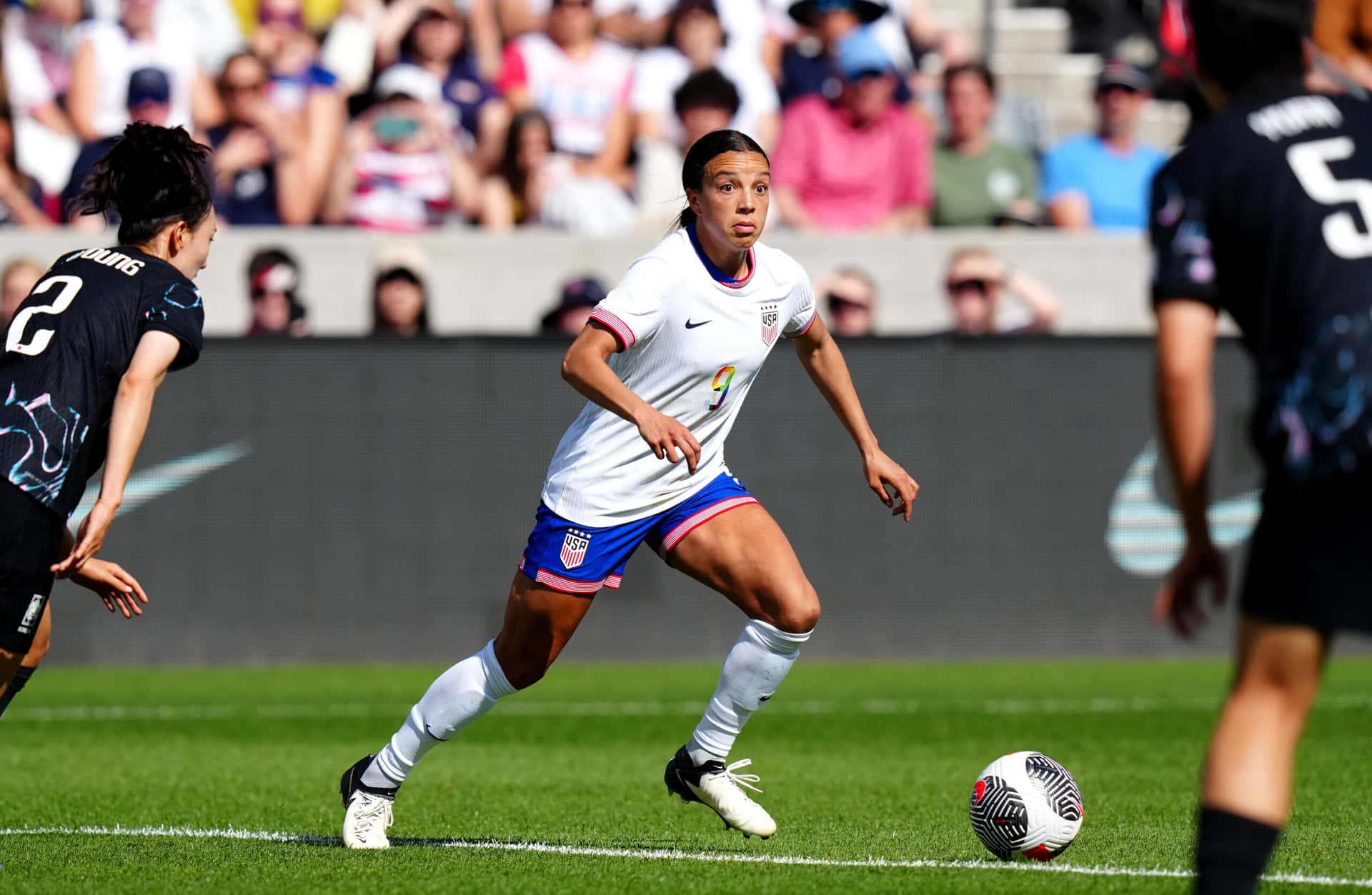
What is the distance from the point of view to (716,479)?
6.26m

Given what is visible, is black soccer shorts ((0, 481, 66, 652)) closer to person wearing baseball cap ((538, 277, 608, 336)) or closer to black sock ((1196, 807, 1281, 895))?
black sock ((1196, 807, 1281, 895))

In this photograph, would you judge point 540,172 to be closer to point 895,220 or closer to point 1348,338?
point 895,220

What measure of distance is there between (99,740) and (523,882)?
477cm

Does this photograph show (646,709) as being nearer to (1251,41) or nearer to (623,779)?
(623,779)

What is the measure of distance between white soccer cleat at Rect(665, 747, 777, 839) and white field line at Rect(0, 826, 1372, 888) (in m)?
0.26

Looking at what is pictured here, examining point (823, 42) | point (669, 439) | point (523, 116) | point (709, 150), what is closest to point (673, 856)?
point (669, 439)

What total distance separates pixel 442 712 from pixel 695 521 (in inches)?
40.4

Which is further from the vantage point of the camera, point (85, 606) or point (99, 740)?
point (85, 606)

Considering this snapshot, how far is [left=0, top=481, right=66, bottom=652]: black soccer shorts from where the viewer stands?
16.6 ft

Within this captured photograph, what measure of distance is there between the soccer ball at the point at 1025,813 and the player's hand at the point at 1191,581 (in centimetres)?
230

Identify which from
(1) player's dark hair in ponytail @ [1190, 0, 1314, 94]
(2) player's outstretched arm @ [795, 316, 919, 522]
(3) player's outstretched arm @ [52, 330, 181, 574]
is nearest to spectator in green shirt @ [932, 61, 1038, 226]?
(2) player's outstretched arm @ [795, 316, 919, 522]

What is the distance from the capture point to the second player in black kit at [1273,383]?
3.44 meters

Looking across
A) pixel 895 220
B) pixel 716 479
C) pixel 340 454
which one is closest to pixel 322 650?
pixel 340 454

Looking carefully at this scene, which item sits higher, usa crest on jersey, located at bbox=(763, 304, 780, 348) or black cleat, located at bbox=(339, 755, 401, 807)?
usa crest on jersey, located at bbox=(763, 304, 780, 348)
